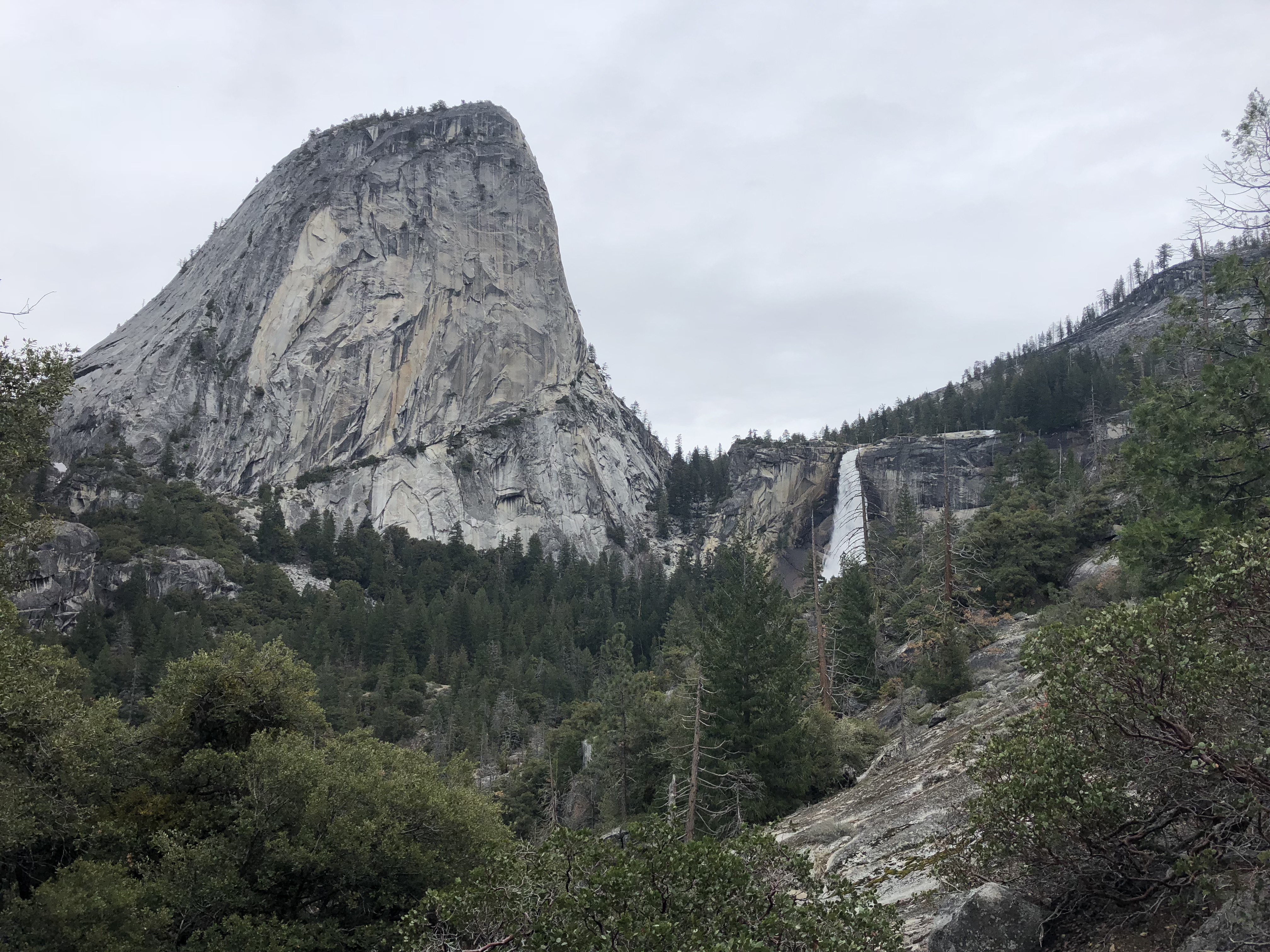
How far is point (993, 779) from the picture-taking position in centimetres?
957

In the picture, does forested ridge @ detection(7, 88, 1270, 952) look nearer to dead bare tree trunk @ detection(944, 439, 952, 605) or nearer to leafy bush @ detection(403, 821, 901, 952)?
leafy bush @ detection(403, 821, 901, 952)

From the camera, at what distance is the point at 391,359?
11431cm

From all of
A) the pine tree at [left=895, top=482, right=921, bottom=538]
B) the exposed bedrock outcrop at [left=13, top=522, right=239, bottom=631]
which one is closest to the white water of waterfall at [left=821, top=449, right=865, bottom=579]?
the pine tree at [left=895, top=482, right=921, bottom=538]

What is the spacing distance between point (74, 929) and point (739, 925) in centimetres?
1130

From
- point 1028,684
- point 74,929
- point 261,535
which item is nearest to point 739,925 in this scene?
point 74,929

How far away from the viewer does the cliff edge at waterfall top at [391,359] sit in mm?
109000

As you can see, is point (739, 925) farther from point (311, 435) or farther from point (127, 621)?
point (311, 435)

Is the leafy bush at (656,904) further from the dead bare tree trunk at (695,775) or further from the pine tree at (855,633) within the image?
the pine tree at (855,633)

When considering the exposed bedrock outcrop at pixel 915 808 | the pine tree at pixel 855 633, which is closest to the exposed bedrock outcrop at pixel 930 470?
the pine tree at pixel 855 633

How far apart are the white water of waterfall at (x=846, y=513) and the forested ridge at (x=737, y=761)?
40.3m

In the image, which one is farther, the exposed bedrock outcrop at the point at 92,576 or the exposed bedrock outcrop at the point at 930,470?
the exposed bedrock outcrop at the point at 930,470

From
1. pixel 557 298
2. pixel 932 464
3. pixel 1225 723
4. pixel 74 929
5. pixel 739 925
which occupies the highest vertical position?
pixel 557 298

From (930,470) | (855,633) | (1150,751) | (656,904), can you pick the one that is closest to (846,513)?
(930,470)

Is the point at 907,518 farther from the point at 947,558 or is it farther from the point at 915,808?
the point at 915,808
